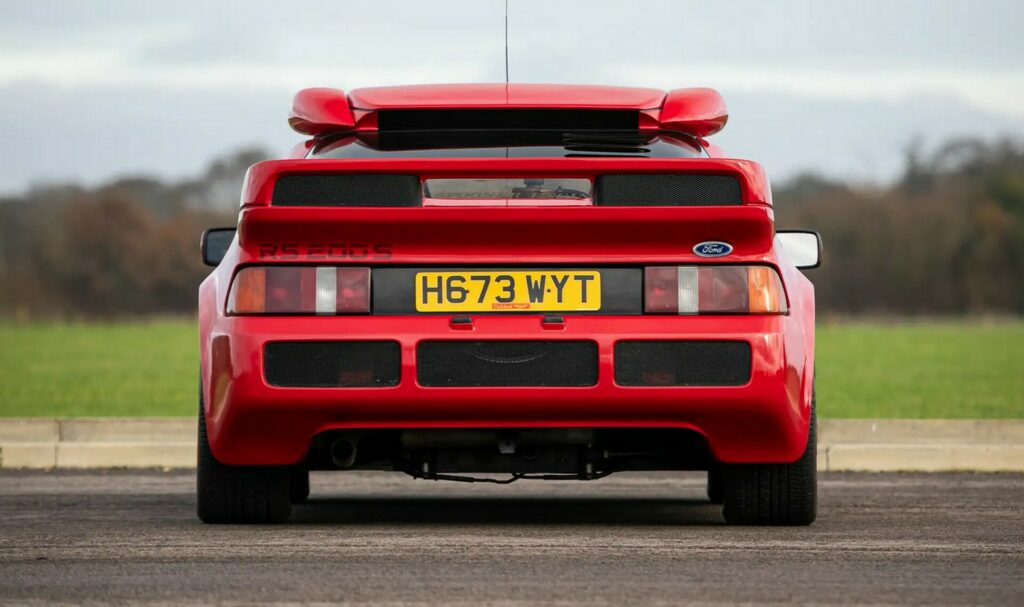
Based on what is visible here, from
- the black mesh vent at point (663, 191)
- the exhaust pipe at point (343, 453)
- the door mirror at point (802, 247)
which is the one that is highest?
the black mesh vent at point (663, 191)

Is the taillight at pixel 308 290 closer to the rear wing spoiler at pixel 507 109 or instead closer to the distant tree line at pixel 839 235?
the rear wing spoiler at pixel 507 109

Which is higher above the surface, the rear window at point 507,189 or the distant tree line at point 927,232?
the rear window at point 507,189

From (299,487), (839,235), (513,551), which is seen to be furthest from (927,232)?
(513,551)

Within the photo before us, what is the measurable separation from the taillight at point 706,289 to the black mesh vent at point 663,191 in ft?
0.71

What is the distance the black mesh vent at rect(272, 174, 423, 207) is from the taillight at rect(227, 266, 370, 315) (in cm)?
22

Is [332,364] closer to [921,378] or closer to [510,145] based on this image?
[510,145]

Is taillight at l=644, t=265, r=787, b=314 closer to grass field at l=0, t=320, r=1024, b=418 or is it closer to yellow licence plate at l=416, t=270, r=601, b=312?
yellow licence plate at l=416, t=270, r=601, b=312

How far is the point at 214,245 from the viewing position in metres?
6.69

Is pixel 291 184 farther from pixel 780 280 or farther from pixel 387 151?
pixel 780 280

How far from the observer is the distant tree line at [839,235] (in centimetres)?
6638

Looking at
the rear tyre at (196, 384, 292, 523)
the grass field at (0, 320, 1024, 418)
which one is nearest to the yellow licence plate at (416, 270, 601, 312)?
the rear tyre at (196, 384, 292, 523)

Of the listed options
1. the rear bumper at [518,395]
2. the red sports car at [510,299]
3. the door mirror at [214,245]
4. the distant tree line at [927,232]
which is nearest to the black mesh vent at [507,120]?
the red sports car at [510,299]

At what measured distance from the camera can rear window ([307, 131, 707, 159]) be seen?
6156 millimetres

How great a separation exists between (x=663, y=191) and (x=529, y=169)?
0.45m
